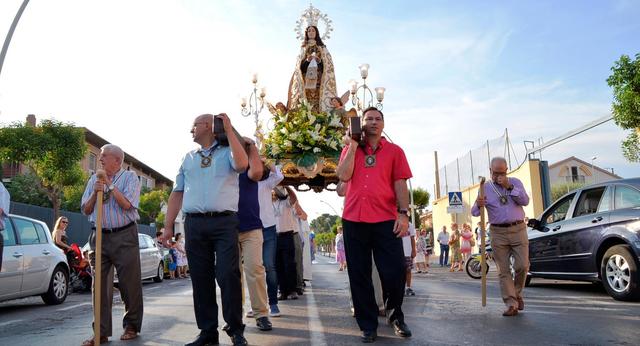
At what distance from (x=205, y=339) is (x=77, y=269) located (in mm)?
9834

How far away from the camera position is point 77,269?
44.8ft

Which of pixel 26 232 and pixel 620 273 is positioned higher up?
pixel 26 232

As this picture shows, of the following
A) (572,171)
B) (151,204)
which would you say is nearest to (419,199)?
(572,171)

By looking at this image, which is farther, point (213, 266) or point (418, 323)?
point (418, 323)

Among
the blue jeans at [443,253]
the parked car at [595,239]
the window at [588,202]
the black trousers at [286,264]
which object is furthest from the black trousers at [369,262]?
the blue jeans at [443,253]

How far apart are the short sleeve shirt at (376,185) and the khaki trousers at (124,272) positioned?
211 centimetres

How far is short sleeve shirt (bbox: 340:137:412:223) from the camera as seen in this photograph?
17.2 ft

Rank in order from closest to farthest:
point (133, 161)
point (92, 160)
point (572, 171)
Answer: point (92, 160) < point (572, 171) < point (133, 161)

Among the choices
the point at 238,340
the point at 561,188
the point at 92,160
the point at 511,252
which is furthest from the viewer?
the point at 92,160

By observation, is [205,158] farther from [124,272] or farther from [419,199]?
[419,199]

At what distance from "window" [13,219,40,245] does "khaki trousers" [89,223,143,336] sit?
513cm

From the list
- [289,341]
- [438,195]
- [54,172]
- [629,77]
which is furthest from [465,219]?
[289,341]

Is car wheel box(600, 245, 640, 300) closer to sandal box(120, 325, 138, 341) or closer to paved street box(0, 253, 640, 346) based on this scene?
paved street box(0, 253, 640, 346)

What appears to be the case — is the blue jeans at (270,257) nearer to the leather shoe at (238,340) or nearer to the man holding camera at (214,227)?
the man holding camera at (214,227)
